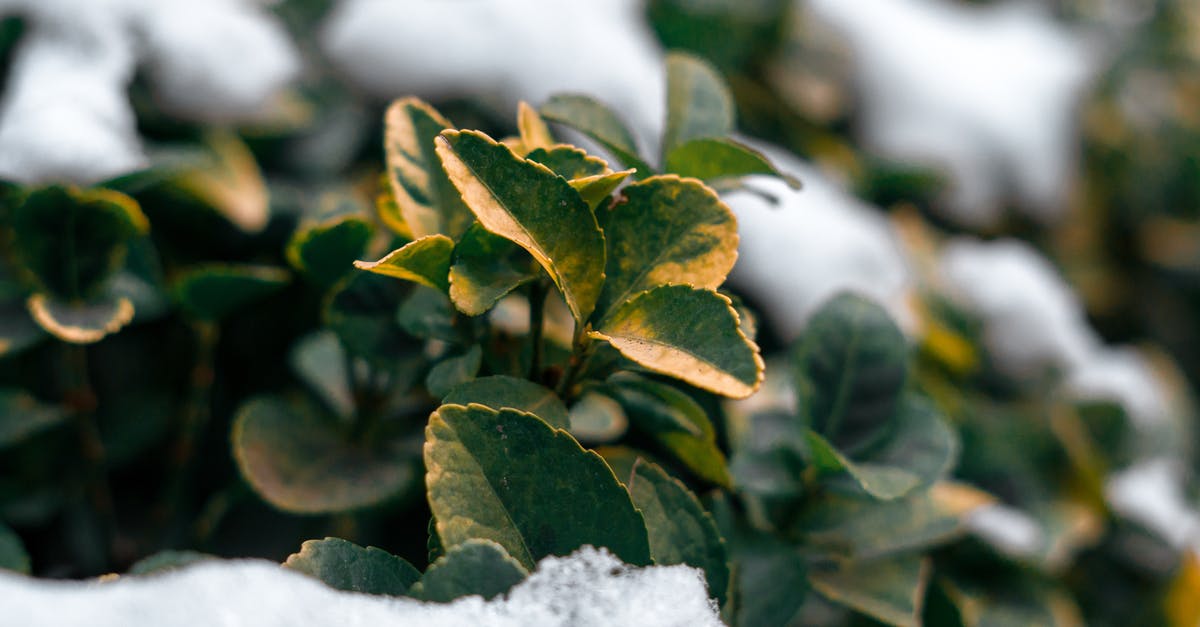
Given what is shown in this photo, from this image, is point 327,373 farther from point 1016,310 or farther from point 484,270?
point 1016,310

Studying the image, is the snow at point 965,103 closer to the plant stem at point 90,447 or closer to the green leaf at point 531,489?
the green leaf at point 531,489

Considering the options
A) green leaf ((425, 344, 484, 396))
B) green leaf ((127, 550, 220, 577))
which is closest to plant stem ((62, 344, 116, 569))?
green leaf ((127, 550, 220, 577))

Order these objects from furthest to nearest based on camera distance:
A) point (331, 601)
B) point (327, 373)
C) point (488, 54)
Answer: point (488, 54) < point (327, 373) < point (331, 601)

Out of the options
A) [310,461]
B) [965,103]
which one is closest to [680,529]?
[310,461]

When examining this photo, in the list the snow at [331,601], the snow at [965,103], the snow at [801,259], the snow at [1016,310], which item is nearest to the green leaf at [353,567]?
the snow at [331,601]

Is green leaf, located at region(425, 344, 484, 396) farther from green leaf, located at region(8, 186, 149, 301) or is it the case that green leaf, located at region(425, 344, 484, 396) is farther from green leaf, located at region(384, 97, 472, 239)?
green leaf, located at region(8, 186, 149, 301)

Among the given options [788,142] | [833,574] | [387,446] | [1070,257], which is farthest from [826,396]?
[1070,257]
